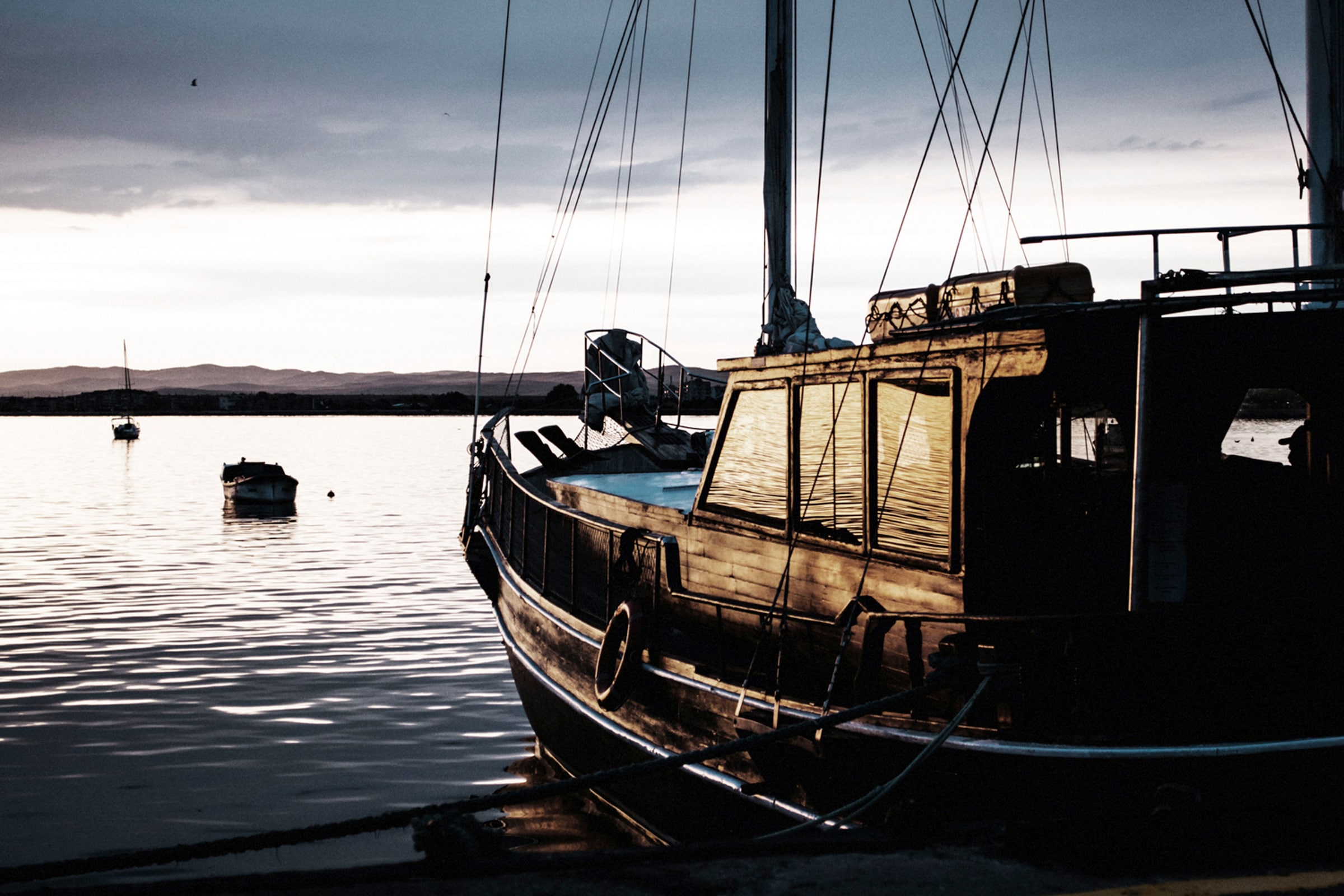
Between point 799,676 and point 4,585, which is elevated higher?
point 799,676

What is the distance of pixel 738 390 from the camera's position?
29.0 ft

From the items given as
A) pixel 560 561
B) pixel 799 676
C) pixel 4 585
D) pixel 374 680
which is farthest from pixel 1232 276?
pixel 4 585

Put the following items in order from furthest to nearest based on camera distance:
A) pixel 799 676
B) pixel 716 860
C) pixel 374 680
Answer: pixel 374 680
pixel 799 676
pixel 716 860

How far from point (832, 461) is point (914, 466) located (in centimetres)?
83

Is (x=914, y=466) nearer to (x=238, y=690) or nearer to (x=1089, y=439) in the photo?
(x=1089, y=439)

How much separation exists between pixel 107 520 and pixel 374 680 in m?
32.2

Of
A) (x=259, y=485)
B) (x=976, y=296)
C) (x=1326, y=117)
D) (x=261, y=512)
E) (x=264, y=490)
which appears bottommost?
(x=261, y=512)

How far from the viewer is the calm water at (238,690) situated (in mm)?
11961

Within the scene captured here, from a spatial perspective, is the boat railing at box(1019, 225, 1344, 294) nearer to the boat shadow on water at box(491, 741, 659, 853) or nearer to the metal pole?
the metal pole

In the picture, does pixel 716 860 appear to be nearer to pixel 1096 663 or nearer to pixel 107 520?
pixel 1096 663

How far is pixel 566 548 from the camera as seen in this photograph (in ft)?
44.8

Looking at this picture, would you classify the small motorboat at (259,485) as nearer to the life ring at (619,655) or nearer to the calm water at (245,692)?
the calm water at (245,692)

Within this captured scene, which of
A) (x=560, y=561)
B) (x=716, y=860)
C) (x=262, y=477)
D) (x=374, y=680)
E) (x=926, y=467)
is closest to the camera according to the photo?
(x=716, y=860)

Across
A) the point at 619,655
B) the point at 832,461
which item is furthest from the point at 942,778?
the point at 619,655
